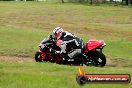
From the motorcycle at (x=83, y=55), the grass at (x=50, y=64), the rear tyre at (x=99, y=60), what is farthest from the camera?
the rear tyre at (x=99, y=60)

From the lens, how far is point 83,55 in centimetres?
1906

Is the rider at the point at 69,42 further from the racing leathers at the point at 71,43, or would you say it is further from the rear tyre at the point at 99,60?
the rear tyre at the point at 99,60

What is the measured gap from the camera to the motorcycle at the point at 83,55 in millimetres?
18641

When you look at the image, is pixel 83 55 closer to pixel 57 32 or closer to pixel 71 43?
pixel 71 43

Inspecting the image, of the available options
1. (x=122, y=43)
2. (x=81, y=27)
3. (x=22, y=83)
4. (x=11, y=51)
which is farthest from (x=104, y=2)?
(x=22, y=83)

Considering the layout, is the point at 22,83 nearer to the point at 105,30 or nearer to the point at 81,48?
the point at 81,48

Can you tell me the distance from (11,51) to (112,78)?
55.4 ft

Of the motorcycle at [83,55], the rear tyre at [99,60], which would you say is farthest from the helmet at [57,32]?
the rear tyre at [99,60]

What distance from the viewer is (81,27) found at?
41.0 metres

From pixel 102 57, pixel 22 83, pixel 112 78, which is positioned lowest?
pixel 102 57

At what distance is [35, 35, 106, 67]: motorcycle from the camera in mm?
18641

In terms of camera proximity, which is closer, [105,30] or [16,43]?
[16,43]

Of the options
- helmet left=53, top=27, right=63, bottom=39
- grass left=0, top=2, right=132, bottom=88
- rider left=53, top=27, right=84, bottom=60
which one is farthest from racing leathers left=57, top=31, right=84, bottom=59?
grass left=0, top=2, right=132, bottom=88

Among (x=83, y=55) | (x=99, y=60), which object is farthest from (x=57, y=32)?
(x=99, y=60)
